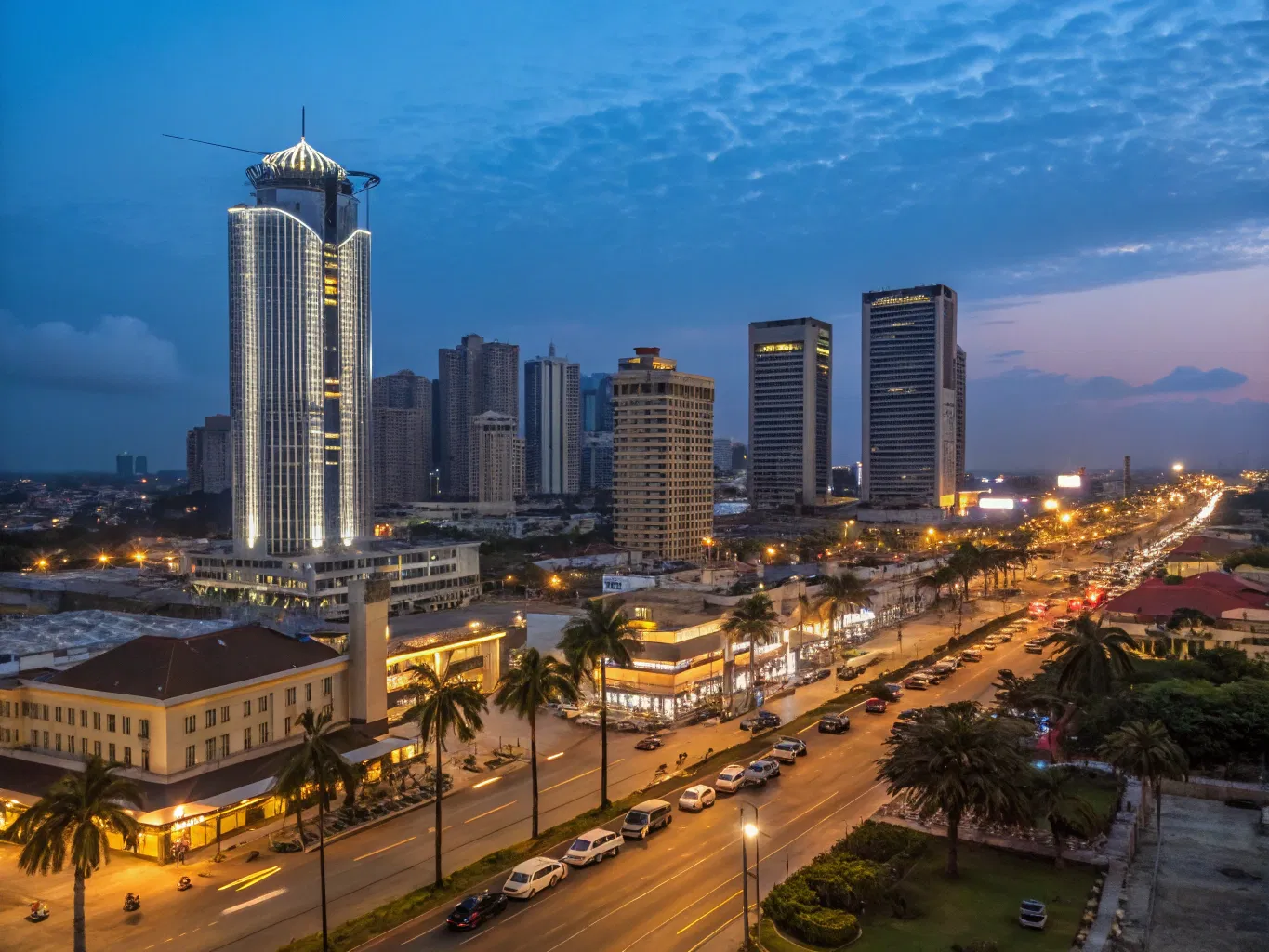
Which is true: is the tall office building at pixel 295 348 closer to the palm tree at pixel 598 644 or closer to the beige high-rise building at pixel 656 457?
the beige high-rise building at pixel 656 457

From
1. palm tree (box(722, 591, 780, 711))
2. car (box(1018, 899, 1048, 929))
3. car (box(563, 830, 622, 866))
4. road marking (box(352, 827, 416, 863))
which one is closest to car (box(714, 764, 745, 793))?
car (box(563, 830, 622, 866))

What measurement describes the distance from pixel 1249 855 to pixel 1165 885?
16.1 ft

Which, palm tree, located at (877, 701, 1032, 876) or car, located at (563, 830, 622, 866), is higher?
palm tree, located at (877, 701, 1032, 876)

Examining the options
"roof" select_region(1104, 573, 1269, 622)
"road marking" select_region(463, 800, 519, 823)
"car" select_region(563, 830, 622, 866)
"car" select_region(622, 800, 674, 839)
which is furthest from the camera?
"roof" select_region(1104, 573, 1269, 622)

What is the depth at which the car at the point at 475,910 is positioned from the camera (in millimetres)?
25812

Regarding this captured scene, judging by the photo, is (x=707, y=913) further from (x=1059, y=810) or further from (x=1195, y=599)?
(x=1195, y=599)

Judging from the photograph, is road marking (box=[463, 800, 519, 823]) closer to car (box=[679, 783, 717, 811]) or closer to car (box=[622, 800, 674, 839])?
car (box=[622, 800, 674, 839])

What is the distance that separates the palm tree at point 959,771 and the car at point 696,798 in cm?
768

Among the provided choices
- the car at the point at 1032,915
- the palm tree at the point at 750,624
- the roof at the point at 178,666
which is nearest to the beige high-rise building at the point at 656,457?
the palm tree at the point at 750,624

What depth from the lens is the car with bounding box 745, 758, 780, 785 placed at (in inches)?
1507

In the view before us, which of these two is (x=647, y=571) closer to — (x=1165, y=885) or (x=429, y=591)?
(x=429, y=591)

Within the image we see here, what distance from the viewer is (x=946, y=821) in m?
33.8

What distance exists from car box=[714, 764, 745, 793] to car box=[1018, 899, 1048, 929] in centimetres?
1297

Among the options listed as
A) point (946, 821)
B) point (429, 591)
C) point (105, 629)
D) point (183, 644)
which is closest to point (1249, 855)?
point (946, 821)
